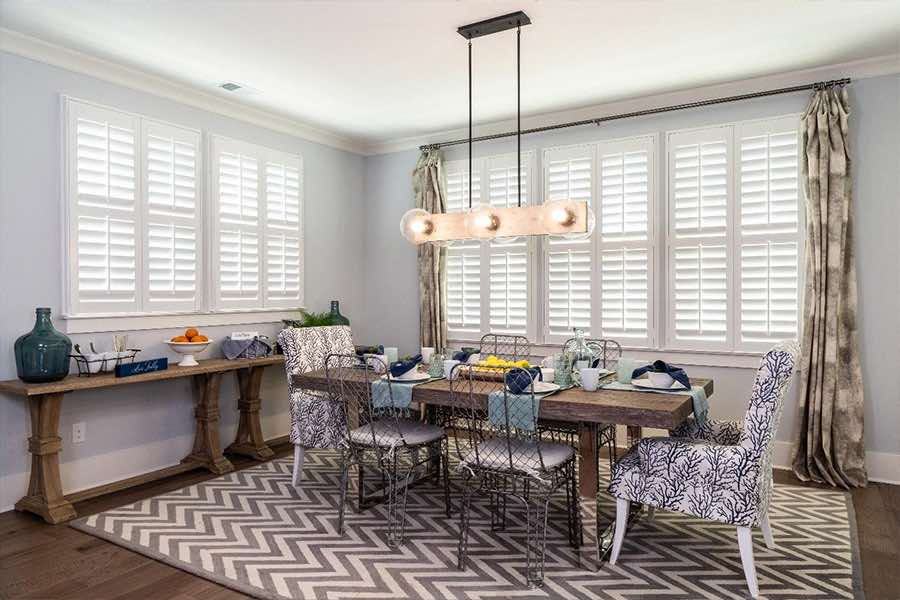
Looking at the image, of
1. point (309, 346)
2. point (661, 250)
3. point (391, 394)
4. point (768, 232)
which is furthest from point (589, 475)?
point (768, 232)

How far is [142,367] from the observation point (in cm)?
388

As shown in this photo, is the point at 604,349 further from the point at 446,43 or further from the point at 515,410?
the point at 446,43

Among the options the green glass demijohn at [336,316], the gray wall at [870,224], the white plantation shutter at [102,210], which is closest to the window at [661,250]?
the gray wall at [870,224]

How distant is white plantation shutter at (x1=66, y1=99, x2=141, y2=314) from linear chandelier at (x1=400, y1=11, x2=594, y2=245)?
1.90 meters

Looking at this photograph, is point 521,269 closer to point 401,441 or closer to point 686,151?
point 686,151

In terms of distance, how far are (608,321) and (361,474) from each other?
2369mm

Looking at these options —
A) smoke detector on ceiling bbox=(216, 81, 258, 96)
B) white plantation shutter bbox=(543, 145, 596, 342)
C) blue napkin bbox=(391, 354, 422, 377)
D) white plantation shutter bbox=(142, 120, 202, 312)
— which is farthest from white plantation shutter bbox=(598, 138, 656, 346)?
white plantation shutter bbox=(142, 120, 202, 312)

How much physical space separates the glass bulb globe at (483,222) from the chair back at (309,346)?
1173mm

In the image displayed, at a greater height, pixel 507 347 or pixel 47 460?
pixel 507 347

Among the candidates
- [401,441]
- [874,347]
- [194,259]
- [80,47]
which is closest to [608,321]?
[874,347]

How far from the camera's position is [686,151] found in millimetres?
4609

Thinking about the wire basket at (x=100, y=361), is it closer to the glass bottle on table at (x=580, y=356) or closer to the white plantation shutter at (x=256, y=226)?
the white plantation shutter at (x=256, y=226)

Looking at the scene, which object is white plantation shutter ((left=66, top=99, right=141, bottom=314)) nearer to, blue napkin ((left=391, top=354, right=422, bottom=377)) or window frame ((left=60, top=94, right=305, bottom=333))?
window frame ((left=60, top=94, right=305, bottom=333))

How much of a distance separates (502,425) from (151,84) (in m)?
3.38
